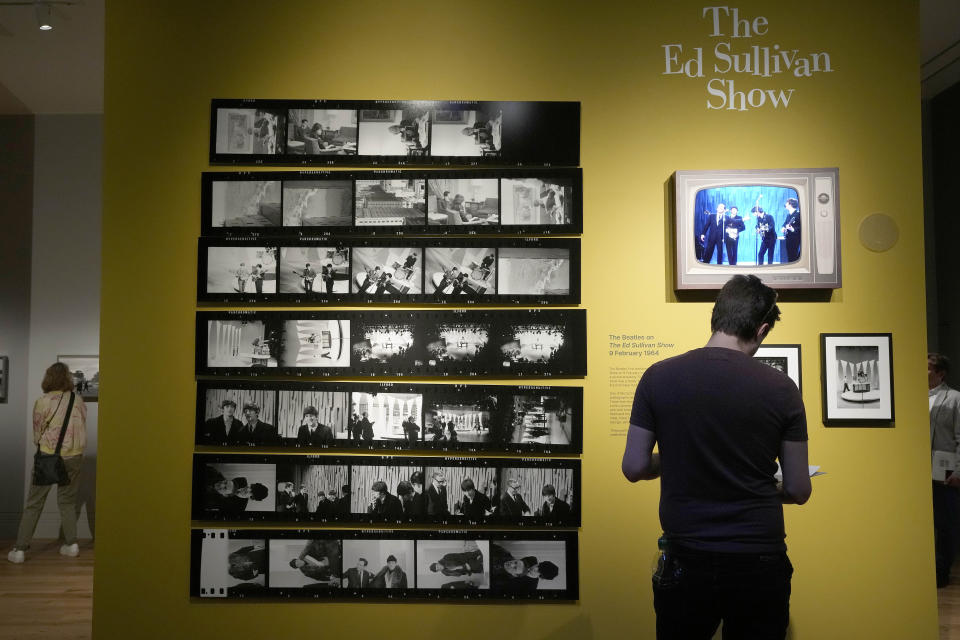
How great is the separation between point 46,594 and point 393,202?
415 cm

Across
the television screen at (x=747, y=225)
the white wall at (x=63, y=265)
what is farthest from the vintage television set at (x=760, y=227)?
the white wall at (x=63, y=265)

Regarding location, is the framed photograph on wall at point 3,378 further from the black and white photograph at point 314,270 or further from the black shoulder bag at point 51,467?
the black and white photograph at point 314,270

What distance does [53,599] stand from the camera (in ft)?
15.6

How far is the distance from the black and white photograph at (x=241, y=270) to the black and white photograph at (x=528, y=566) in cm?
152

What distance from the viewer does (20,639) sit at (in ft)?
13.0

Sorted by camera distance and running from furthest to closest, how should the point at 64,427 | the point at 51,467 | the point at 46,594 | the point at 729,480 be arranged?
the point at 64,427, the point at 51,467, the point at 46,594, the point at 729,480

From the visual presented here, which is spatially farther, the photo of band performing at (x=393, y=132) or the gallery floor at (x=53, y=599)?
the gallery floor at (x=53, y=599)

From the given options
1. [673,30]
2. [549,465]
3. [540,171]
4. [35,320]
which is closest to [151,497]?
[549,465]

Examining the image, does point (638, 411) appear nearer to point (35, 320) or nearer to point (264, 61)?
point (264, 61)

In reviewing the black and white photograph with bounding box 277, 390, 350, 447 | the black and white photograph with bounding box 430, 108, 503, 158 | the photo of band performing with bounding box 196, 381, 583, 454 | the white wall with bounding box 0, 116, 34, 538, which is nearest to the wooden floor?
the white wall with bounding box 0, 116, 34, 538

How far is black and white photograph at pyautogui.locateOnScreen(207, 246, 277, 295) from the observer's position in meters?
3.01

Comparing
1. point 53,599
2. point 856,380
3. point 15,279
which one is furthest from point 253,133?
point 15,279

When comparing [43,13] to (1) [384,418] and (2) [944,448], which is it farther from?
(2) [944,448]

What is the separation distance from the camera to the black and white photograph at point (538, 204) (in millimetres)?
2986
